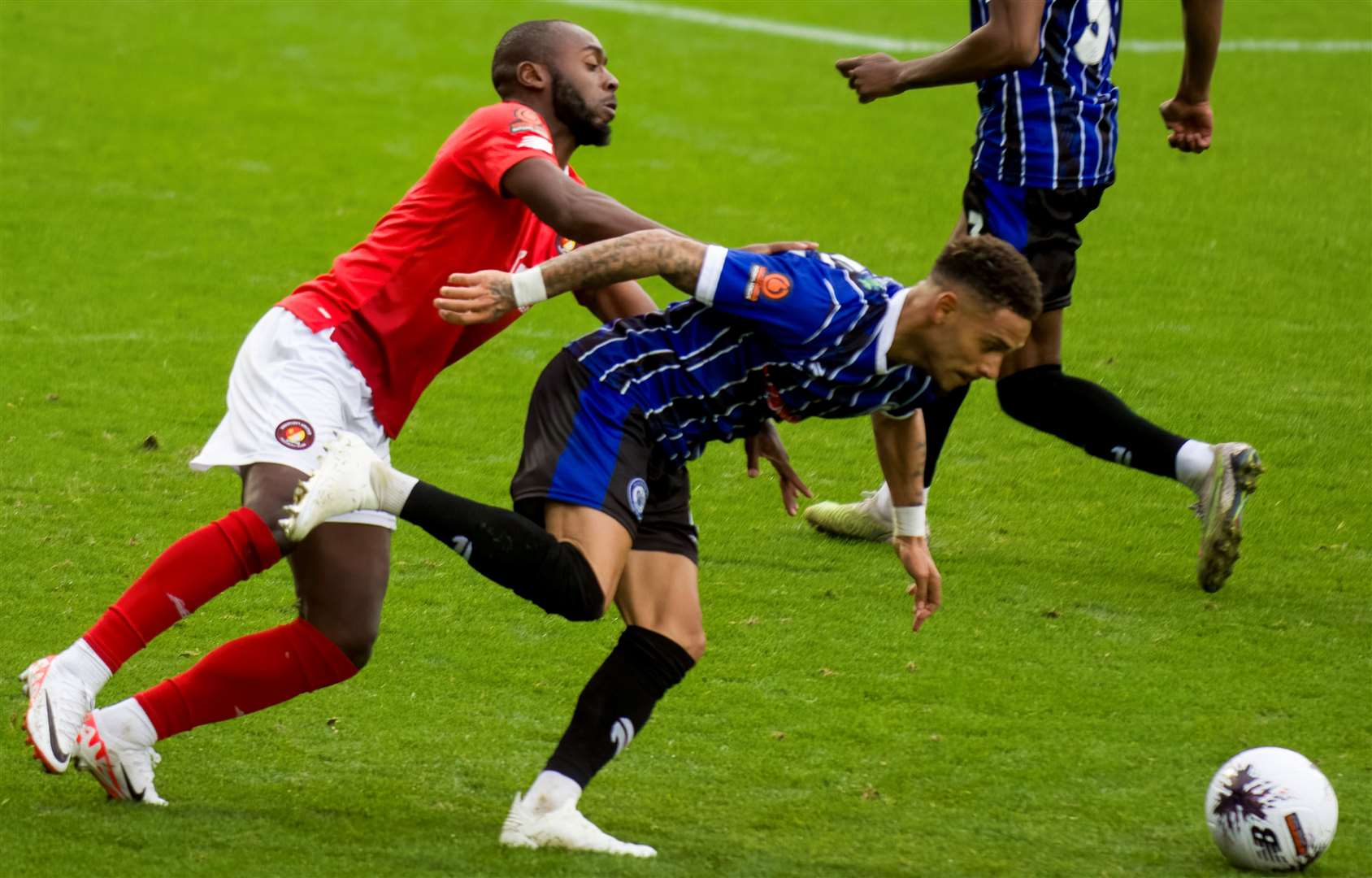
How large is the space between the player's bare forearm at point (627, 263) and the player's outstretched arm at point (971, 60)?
5.20ft

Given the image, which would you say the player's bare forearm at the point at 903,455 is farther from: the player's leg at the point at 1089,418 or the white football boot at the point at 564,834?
the player's leg at the point at 1089,418

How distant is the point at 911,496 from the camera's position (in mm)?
4516

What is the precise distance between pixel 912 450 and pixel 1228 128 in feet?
30.4

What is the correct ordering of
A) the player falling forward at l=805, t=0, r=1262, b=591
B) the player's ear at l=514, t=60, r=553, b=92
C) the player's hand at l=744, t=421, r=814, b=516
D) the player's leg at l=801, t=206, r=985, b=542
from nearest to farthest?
the player's hand at l=744, t=421, r=814, b=516 → the player's ear at l=514, t=60, r=553, b=92 → the player falling forward at l=805, t=0, r=1262, b=591 → the player's leg at l=801, t=206, r=985, b=542

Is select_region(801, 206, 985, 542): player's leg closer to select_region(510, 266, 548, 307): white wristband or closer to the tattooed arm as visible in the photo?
the tattooed arm

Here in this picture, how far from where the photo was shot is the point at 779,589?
20.1 ft

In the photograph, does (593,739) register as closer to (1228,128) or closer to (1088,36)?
(1088,36)

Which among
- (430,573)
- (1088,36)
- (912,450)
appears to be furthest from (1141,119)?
(912,450)

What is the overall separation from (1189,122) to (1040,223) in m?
A: 1.01

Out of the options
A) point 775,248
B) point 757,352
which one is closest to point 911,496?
point 757,352

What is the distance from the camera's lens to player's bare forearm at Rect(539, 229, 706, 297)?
13.5 feet

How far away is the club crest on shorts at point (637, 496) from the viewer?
167 inches

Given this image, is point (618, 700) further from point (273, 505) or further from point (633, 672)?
point (273, 505)

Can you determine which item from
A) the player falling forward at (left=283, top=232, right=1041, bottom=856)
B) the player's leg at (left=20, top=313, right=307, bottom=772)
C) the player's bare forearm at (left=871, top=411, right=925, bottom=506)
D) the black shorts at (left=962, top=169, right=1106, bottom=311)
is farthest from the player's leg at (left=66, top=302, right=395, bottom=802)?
the black shorts at (left=962, top=169, right=1106, bottom=311)
